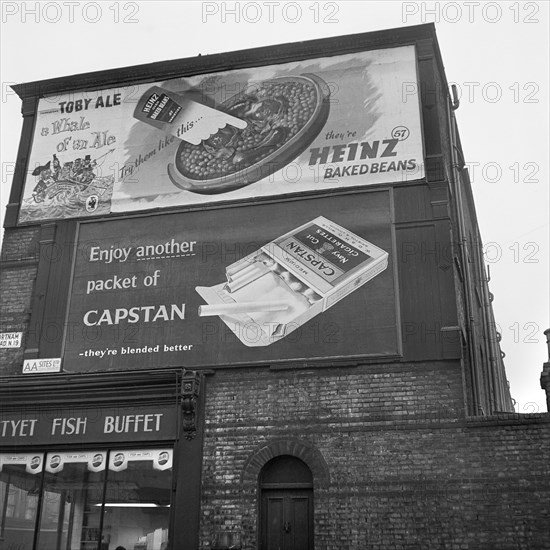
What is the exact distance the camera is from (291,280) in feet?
48.5

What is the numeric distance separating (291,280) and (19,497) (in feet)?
22.6

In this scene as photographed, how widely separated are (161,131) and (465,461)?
997cm

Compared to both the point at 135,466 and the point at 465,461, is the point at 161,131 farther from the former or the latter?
the point at 465,461

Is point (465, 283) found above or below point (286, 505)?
above

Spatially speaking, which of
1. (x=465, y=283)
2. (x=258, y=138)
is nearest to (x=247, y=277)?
(x=258, y=138)

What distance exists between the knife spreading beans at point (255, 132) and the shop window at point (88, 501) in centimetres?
639

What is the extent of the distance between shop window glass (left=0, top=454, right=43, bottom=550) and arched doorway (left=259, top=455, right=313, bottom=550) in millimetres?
4573

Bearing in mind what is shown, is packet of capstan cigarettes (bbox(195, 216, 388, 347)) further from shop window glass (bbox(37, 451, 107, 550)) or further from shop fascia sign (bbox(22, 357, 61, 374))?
shop window glass (bbox(37, 451, 107, 550))

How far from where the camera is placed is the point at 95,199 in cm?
1678

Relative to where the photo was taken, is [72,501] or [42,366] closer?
[72,501]

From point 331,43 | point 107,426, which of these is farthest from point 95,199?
point 331,43

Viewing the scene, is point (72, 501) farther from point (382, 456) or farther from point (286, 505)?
point (382, 456)

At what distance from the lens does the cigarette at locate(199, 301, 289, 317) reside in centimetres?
1462

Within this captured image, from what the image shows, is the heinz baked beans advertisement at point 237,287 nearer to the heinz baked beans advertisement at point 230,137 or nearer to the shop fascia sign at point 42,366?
the shop fascia sign at point 42,366
